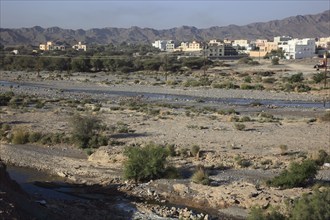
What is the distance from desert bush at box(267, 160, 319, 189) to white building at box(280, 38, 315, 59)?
118 metres

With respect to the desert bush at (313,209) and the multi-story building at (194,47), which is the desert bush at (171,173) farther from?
the multi-story building at (194,47)

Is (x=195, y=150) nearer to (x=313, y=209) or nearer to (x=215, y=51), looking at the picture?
(x=313, y=209)

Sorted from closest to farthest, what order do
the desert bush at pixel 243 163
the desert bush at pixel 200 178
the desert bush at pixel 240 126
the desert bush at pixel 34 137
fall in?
1. the desert bush at pixel 200 178
2. the desert bush at pixel 243 163
3. the desert bush at pixel 34 137
4. the desert bush at pixel 240 126

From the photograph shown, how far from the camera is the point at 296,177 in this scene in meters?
19.4

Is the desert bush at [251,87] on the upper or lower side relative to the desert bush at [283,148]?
lower

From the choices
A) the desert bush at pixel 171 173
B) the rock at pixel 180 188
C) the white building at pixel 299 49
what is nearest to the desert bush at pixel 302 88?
the desert bush at pixel 171 173

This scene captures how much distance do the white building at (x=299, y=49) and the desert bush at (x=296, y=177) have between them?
386 ft

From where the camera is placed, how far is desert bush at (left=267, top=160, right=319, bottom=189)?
1941 cm

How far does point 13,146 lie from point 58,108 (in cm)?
1638

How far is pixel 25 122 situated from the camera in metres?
36.7

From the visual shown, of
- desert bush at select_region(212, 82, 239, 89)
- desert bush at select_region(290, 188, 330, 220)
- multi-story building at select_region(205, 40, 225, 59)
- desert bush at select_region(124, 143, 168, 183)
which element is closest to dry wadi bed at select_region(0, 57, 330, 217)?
desert bush at select_region(124, 143, 168, 183)

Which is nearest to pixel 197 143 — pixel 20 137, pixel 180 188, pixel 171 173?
pixel 171 173

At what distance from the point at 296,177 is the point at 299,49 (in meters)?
122

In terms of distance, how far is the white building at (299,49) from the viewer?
441ft
